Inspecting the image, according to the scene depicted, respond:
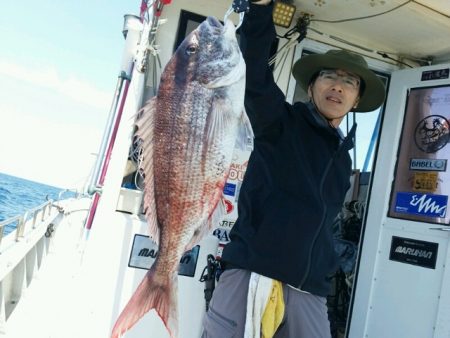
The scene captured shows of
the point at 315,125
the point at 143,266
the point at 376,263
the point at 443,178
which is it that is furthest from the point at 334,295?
the point at 315,125

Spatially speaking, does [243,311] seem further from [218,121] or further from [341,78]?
[341,78]

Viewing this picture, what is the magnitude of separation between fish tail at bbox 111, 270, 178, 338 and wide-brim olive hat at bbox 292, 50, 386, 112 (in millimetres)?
1377

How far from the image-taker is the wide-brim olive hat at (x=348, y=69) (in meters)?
2.20

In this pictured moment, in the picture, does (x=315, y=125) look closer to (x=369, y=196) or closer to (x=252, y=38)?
(x=252, y=38)

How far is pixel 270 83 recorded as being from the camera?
1705mm

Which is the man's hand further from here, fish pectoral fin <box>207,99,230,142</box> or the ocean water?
the ocean water

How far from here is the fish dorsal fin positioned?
1436 mm

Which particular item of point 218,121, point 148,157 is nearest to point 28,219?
point 148,157

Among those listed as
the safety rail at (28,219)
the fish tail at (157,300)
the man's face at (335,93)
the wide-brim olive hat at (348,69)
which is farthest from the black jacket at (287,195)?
the safety rail at (28,219)

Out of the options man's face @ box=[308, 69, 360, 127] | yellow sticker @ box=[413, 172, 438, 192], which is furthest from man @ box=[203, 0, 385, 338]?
yellow sticker @ box=[413, 172, 438, 192]

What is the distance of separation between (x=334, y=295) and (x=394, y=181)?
1.39m

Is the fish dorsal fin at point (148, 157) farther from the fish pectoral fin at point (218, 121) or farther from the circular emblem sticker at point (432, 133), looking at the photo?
the circular emblem sticker at point (432, 133)

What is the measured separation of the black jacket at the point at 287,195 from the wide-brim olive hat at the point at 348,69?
0.36 meters

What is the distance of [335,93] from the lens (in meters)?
2.14
